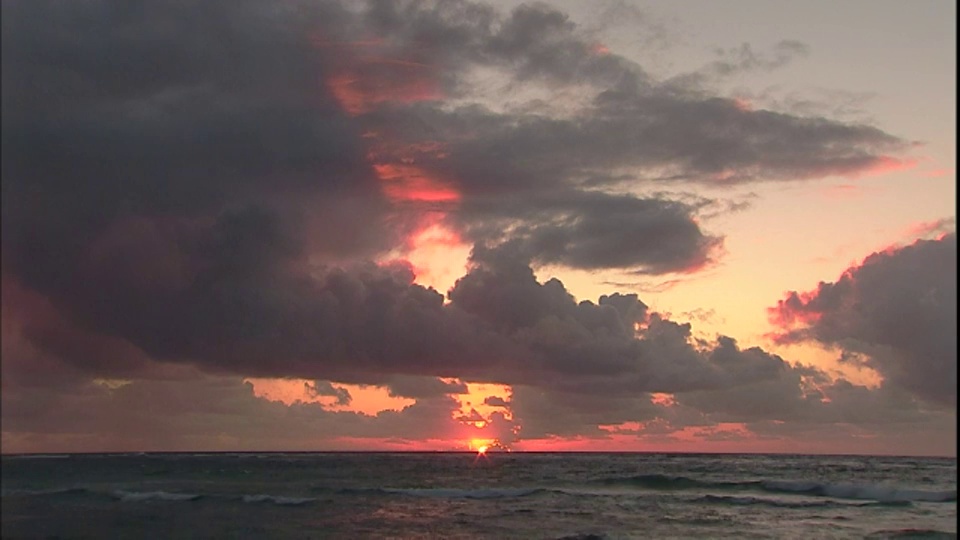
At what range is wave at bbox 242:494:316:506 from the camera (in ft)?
178

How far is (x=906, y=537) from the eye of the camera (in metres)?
39.2

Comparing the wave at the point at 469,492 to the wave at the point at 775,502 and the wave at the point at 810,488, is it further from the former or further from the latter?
the wave at the point at 810,488

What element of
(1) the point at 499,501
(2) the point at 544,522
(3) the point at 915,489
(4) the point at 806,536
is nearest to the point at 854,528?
(4) the point at 806,536

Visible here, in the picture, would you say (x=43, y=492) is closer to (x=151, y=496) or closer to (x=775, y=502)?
(x=151, y=496)

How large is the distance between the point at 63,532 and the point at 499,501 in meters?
30.5

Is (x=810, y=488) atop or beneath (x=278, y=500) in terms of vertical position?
beneath

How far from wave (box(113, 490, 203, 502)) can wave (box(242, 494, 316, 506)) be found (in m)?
3.26

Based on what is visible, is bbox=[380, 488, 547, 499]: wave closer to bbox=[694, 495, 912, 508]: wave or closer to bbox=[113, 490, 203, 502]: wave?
bbox=[694, 495, 912, 508]: wave

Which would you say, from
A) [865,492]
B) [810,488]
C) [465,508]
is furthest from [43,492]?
[865,492]

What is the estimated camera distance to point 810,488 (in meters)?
71.6

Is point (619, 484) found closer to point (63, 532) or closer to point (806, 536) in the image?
point (806, 536)

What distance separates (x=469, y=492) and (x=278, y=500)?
52.6 ft

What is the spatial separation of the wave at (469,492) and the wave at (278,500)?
10.0 m

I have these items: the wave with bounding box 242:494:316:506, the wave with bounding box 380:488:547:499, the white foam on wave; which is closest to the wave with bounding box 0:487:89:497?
the wave with bounding box 242:494:316:506
